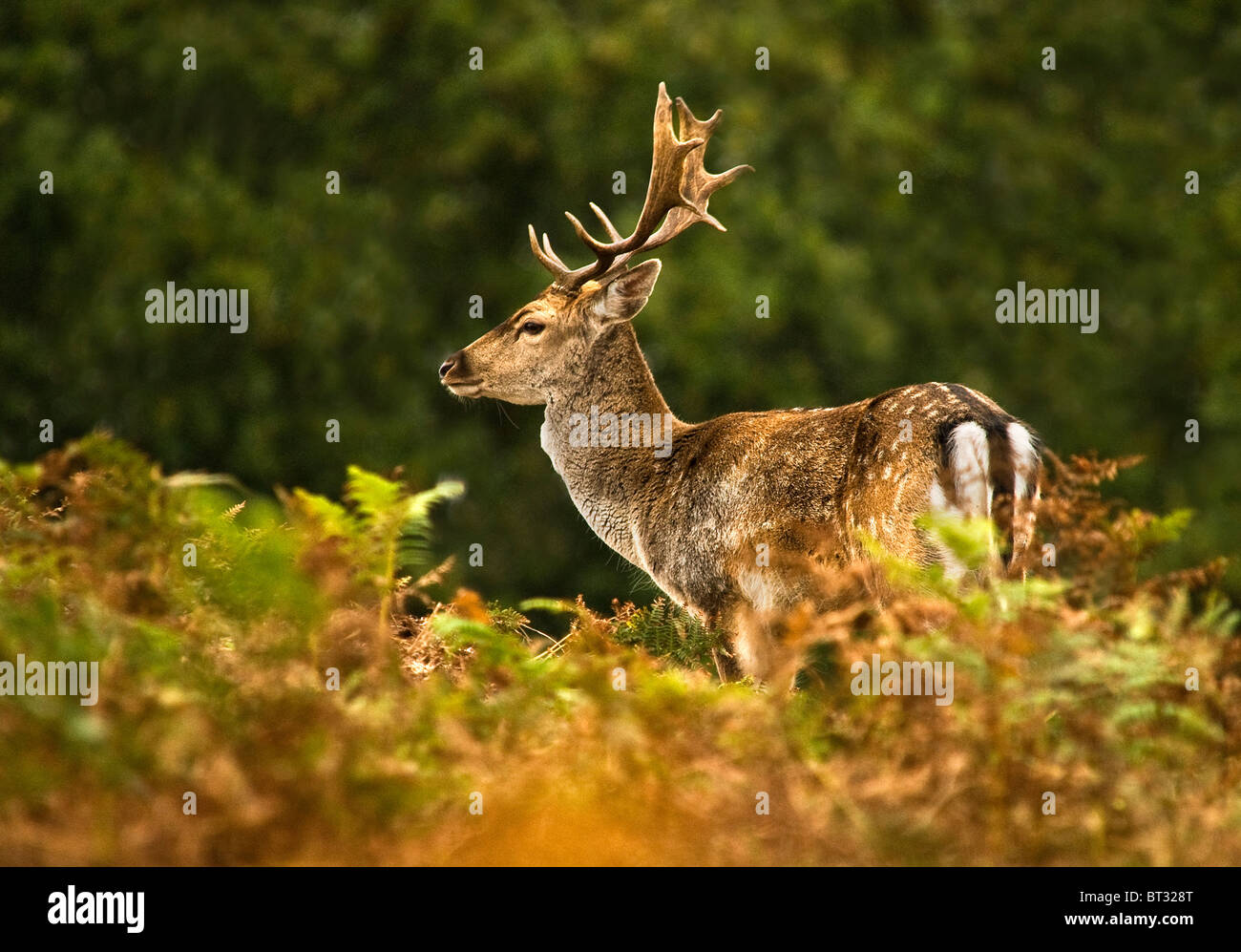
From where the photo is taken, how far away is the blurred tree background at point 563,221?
17453 mm

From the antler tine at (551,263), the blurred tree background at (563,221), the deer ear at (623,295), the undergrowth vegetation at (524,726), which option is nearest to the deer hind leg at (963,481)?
the undergrowth vegetation at (524,726)

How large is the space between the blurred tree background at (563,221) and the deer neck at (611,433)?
869cm

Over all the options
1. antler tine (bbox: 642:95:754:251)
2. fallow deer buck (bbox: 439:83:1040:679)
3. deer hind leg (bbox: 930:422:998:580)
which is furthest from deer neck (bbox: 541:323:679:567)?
deer hind leg (bbox: 930:422:998:580)

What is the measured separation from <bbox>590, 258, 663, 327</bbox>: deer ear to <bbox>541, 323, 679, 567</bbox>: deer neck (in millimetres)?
83

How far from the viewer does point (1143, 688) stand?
13.0 feet

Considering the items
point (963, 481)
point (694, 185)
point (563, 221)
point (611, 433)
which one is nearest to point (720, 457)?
point (611, 433)

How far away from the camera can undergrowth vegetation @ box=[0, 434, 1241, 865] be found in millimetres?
3273

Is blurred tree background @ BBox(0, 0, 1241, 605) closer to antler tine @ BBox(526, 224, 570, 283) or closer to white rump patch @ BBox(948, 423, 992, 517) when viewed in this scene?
antler tine @ BBox(526, 224, 570, 283)

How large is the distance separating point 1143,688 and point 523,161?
15.7m

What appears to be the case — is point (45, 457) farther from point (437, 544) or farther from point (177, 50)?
point (177, 50)

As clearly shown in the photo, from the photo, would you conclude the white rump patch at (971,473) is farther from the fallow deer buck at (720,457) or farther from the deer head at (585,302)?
the deer head at (585,302)
